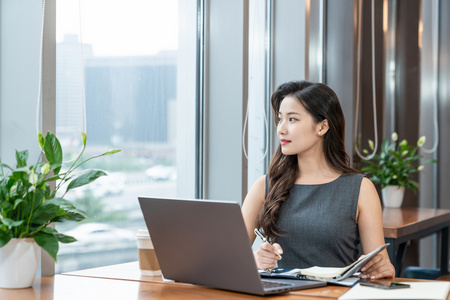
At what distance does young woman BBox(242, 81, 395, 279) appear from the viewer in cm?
228

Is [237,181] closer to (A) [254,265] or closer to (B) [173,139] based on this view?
(B) [173,139]

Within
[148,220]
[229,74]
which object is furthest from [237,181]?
[148,220]

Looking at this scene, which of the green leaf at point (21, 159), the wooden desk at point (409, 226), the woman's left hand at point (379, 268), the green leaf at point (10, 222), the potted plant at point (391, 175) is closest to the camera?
the green leaf at point (10, 222)

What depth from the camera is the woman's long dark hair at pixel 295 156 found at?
2.35m

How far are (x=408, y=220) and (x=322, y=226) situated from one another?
1.38 m

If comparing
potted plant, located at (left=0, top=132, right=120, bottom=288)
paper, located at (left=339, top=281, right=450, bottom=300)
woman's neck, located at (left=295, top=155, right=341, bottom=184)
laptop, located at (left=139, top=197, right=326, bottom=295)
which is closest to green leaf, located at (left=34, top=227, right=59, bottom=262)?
potted plant, located at (left=0, top=132, right=120, bottom=288)

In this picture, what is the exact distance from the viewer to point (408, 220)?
3.50 m

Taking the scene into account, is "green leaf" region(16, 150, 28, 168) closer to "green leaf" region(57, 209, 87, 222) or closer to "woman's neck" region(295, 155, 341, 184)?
"green leaf" region(57, 209, 87, 222)

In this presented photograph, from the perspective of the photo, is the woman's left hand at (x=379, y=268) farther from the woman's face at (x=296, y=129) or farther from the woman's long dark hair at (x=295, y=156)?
the woman's face at (x=296, y=129)

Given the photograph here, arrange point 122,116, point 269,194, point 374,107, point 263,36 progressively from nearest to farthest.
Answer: point 269,194, point 122,116, point 263,36, point 374,107

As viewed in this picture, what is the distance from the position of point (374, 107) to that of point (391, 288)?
2.96 meters

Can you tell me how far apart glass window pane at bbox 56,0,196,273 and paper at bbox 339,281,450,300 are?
3.74 ft

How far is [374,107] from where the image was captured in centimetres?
445

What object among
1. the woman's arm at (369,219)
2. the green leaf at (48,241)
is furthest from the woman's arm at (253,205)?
the green leaf at (48,241)
